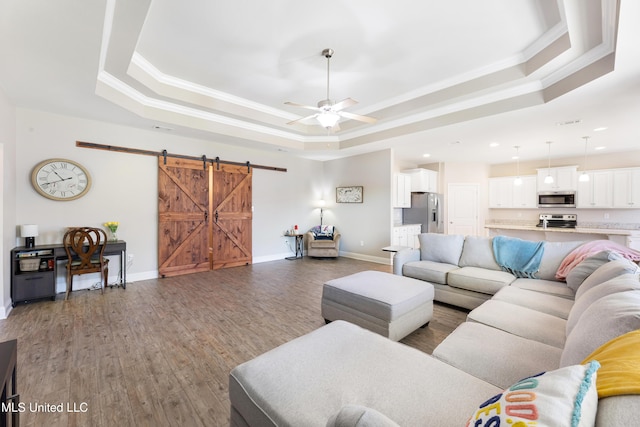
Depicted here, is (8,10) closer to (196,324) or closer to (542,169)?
(196,324)

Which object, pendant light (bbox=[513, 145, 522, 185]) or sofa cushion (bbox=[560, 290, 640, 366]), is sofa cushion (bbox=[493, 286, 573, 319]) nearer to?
sofa cushion (bbox=[560, 290, 640, 366])

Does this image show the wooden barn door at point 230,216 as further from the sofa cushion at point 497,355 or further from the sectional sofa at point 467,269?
the sofa cushion at point 497,355

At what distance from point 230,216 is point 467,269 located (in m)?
4.69

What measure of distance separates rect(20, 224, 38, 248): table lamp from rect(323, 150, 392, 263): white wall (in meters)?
5.77

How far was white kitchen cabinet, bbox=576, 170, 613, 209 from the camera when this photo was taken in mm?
6262

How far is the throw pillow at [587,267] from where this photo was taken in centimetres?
235

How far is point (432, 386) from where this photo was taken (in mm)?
1168

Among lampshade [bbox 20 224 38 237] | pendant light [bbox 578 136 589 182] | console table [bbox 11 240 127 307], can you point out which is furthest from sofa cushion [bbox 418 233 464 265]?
lampshade [bbox 20 224 38 237]

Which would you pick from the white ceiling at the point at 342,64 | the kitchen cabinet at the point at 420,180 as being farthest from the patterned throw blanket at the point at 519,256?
the kitchen cabinet at the point at 420,180

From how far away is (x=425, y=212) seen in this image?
279 inches

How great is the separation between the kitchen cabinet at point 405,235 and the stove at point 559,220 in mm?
3338

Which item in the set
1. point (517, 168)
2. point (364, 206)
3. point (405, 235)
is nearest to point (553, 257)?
point (405, 235)

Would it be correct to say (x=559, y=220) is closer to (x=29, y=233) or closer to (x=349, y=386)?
(x=349, y=386)

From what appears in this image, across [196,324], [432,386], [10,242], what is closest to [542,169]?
[432,386]
